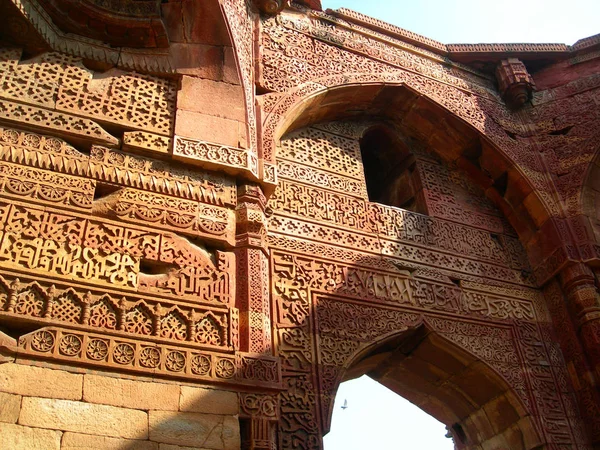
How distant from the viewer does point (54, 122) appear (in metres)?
4.34

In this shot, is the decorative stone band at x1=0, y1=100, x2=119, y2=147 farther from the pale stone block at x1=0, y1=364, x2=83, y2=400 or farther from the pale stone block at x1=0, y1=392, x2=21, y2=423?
the pale stone block at x1=0, y1=392, x2=21, y2=423

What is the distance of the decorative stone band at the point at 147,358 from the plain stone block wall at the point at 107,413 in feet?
0.24

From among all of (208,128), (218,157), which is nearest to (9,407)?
(218,157)

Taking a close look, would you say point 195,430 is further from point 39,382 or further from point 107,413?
point 39,382

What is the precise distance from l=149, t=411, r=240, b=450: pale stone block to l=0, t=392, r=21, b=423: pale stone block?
0.66 meters

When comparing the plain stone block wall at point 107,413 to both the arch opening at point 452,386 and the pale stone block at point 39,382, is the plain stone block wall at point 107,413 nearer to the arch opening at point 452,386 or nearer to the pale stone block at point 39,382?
the pale stone block at point 39,382

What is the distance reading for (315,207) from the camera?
18.2 feet

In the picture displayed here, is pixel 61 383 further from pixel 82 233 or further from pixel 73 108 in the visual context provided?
pixel 73 108

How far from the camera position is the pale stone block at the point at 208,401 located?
11.4ft

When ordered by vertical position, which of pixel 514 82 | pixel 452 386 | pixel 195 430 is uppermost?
pixel 514 82

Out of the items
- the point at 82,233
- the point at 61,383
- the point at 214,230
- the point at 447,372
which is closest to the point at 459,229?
the point at 447,372

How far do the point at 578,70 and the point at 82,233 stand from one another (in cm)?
644

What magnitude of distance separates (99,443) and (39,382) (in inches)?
17.6

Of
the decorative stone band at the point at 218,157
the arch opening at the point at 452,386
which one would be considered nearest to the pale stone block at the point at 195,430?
the arch opening at the point at 452,386
